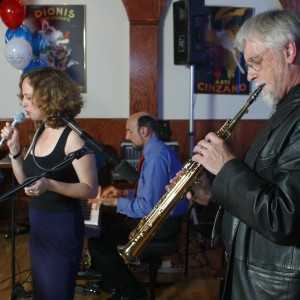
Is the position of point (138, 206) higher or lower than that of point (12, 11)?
lower

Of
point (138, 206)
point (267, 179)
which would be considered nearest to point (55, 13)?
point (138, 206)

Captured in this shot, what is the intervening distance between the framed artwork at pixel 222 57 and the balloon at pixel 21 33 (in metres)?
1.92

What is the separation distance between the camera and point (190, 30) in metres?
4.45

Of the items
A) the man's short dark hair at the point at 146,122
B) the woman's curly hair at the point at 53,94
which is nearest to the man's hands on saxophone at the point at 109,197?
the man's short dark hair at the point at 146,122

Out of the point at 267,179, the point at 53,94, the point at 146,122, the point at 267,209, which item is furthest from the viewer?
the point at 146,122

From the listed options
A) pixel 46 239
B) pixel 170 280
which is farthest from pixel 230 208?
pixel 170 280

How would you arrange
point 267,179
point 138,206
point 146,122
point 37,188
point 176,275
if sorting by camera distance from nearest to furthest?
point 267,179 → point 37,188 → point 138,206 → point 146,122 → point 176,275

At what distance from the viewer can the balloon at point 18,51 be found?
4383 mm

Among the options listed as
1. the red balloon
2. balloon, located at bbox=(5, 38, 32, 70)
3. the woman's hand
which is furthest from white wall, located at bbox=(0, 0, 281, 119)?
the woman's hand

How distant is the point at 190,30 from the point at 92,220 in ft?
8.37

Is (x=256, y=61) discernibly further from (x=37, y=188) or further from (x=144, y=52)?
(x=144, y=52)

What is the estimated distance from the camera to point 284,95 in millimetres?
1316

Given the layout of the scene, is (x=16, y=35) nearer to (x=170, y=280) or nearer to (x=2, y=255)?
(x=2, y=255)

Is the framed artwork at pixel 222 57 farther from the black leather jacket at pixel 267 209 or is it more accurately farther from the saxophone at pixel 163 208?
the black leather jacket at pixel 267 209
